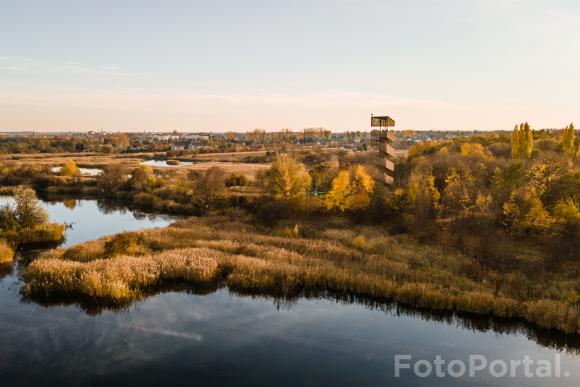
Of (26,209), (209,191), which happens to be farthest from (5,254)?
(209,191)

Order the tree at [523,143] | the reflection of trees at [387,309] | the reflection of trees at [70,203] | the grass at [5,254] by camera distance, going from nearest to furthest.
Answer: the reflection of trees at [387,309] → the grass at [5,254] → the reflection of trees at [70,203] → the tree at [523,143]

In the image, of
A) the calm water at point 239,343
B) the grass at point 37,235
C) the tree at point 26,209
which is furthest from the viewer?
the tree at point 26,209

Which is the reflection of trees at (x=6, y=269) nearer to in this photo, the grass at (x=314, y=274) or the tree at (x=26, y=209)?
the grass at (x=314, y=274)

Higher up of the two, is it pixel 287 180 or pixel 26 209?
pixel 287 180

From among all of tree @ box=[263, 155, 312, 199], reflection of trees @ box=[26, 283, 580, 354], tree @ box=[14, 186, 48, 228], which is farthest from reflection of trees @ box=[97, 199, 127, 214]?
reflection of trees @ box=[26, 283, 580, 354]

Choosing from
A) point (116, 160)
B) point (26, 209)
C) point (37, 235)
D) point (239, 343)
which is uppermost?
point (116, 160)

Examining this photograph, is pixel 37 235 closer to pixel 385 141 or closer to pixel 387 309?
pixel 387 309

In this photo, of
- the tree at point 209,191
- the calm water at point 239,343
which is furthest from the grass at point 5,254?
the tree at point 209,191
